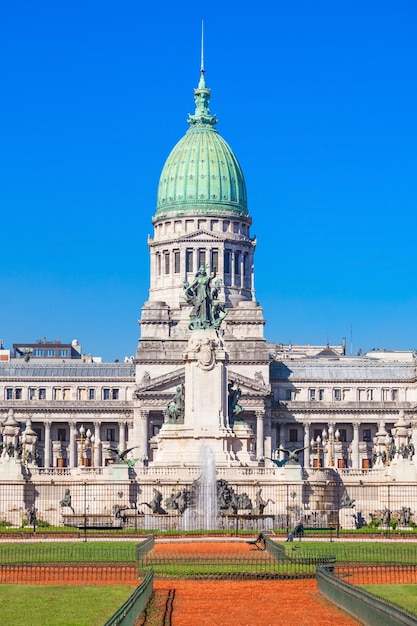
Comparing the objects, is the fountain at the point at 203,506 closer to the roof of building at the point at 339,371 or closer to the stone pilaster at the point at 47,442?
the stone pilaster at the point at 47,442

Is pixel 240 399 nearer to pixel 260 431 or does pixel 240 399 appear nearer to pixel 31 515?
pixel 260 431

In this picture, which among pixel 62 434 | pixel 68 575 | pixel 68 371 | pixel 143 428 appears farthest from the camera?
pixel 68 371

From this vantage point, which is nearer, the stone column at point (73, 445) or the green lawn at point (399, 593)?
the green lawn at point (399, 593)

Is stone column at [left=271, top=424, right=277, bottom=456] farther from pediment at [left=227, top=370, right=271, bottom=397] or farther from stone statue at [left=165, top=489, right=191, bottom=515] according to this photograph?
stone statue at [left=165, top=489, right=191, bottom=515]

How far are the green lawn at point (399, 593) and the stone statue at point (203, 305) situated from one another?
57862mm

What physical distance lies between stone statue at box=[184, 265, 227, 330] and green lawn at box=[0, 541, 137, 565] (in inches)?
1541

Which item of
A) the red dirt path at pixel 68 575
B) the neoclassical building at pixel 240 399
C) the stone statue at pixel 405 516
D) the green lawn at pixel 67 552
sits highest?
the neoclassical building at pixel 240 399

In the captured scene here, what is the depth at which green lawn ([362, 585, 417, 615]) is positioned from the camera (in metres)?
39.1

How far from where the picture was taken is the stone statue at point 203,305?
10150 cm

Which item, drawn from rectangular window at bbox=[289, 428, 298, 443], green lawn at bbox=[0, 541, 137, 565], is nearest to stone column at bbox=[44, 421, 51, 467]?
rectangular window at bbox=[289, 428, 298, 443]

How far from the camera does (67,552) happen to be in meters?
56.5

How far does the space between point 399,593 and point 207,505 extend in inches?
1600

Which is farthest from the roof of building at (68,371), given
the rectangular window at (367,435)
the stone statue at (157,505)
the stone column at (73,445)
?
the stone statue at (157,505)

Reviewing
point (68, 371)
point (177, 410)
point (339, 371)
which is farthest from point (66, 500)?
point (339, 371)
